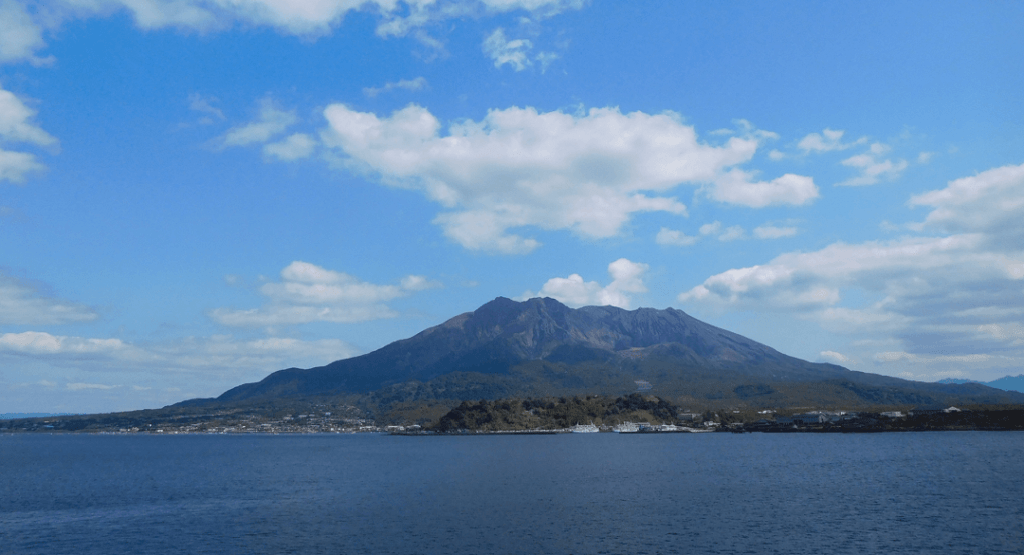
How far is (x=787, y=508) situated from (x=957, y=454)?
85.2 m

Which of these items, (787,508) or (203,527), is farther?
(787,508)

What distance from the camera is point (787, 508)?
232ft

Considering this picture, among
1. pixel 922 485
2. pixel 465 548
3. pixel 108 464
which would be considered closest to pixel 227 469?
pixel 108 464


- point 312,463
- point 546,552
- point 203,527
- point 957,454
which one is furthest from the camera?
point 312,463

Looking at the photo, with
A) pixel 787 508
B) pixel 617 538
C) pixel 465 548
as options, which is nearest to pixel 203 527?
pixel 465 548

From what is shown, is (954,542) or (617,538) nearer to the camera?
(954,542)

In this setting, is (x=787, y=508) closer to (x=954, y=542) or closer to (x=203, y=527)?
(x=954, y=542)

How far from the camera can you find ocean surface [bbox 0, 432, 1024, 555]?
5575cm

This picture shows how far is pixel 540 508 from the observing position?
246 feet

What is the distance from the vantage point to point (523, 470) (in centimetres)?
12125

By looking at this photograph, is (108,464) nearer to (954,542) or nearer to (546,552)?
(546,552)

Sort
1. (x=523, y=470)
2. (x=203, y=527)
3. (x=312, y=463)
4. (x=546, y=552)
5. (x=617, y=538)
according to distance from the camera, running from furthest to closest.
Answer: (x=312, y=463) → (x=523, y=470) → (x=203, y=527) → (x=617, y=538) → (x=546, y=552)

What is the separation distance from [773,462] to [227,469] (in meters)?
108

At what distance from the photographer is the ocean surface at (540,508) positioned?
5575cm
